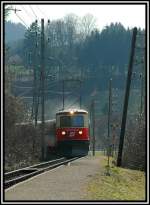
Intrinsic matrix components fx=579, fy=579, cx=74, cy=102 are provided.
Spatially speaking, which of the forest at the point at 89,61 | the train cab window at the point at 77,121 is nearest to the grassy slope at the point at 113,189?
the train cab window at the point at 77,121

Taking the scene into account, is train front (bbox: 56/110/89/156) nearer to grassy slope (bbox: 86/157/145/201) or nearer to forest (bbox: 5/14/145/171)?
grassy slope (bbox: 86/157/145/201)

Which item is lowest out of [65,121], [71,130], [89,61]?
[71,130]

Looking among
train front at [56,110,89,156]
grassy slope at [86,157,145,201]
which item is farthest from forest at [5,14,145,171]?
grassy slope at [86,157,145,201]

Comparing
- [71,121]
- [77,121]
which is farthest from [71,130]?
[77,121]

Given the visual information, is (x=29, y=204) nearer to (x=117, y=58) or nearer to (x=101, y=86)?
(x=101, y=86)

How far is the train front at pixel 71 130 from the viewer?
40.6 meters

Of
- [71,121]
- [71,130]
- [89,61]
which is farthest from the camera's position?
[89,61]

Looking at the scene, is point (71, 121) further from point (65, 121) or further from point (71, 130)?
point (71, 130)

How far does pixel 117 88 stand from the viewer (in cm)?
14788

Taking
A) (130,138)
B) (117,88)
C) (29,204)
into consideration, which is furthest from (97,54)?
(29,204)

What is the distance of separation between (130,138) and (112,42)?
126 meters

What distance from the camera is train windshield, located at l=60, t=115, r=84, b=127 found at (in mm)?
40500

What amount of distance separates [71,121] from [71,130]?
649mm

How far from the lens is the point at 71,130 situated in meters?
40.7
